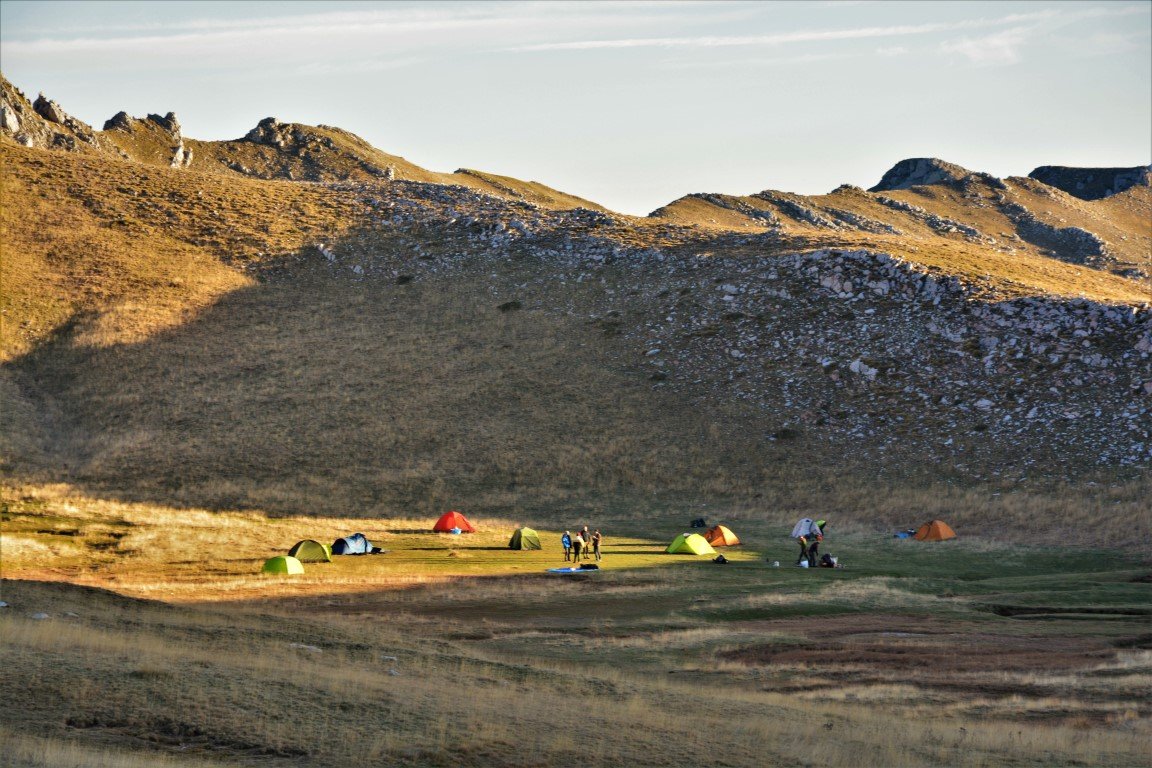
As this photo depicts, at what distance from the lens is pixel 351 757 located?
19.0 metres

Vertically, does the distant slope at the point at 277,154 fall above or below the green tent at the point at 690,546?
above

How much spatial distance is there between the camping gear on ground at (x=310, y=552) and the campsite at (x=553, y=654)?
5.36 ft

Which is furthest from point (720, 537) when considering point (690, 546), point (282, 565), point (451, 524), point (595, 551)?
point (282, 565)

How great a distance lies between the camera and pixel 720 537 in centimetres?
5544

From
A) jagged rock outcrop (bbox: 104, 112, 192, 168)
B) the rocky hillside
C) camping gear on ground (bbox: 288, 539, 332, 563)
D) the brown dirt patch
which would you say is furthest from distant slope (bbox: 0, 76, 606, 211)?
the brown dirt patch

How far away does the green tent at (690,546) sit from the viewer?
52875mm

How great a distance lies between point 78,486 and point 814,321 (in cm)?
5511

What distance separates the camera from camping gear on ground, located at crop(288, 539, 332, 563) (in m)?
47.8

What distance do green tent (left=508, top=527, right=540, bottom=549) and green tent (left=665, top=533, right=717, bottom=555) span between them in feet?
22.1

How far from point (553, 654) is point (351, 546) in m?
21.7

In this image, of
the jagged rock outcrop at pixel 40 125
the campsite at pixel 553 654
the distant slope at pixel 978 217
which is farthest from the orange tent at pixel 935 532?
the jagged rock outcrop at pixel 40 125

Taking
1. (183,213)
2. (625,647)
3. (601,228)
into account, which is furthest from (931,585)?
(183,213)

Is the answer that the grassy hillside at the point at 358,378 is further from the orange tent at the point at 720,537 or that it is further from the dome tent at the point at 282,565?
the dome tent at the point at 282,565

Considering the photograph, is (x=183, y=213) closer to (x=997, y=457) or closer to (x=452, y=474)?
(x=452, y=474)
